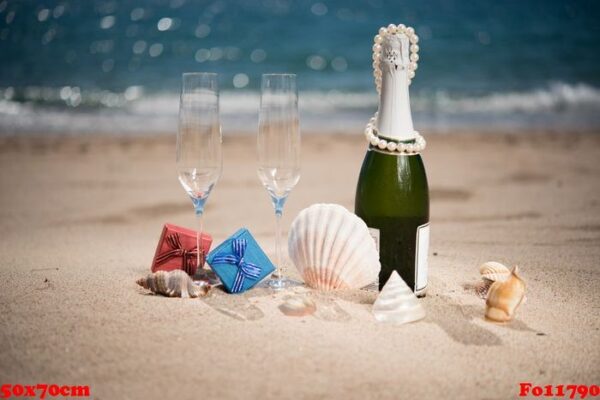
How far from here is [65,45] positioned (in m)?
17.8

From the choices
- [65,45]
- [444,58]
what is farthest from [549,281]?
[65,45]

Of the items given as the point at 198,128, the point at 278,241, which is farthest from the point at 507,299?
the point at 198,128

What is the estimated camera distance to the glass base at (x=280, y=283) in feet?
9.23

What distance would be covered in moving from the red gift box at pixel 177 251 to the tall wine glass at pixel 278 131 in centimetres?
48

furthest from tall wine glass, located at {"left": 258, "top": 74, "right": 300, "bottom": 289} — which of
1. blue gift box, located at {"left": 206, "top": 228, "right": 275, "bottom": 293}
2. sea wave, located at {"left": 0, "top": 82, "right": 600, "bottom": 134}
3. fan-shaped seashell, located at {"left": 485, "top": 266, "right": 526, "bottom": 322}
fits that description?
sea wave, located at {"left": 0, "top": 82, "right": 600, "bottom": 134}

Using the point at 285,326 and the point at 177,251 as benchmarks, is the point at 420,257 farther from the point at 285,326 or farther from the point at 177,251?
the point at 177,251

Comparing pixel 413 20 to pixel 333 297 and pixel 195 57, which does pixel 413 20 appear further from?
pixel 333 297

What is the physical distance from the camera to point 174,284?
8.65 feet

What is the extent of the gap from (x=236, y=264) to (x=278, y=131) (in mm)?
562

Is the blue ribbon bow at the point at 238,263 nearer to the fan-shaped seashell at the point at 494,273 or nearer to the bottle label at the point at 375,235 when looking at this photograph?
the bottle label at the point at 375,235

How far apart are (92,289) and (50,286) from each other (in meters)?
0.20

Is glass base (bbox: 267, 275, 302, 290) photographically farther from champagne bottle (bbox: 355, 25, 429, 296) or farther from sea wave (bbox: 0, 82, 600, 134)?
sea wave (bbox: 0, 82, 600, 134)

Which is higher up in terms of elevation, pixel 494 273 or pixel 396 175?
pixel 396 175

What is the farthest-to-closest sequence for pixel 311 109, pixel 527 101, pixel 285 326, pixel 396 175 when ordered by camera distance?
pixel 527 101
pixel 311 109
pixel 396 175
pixel 285 326
